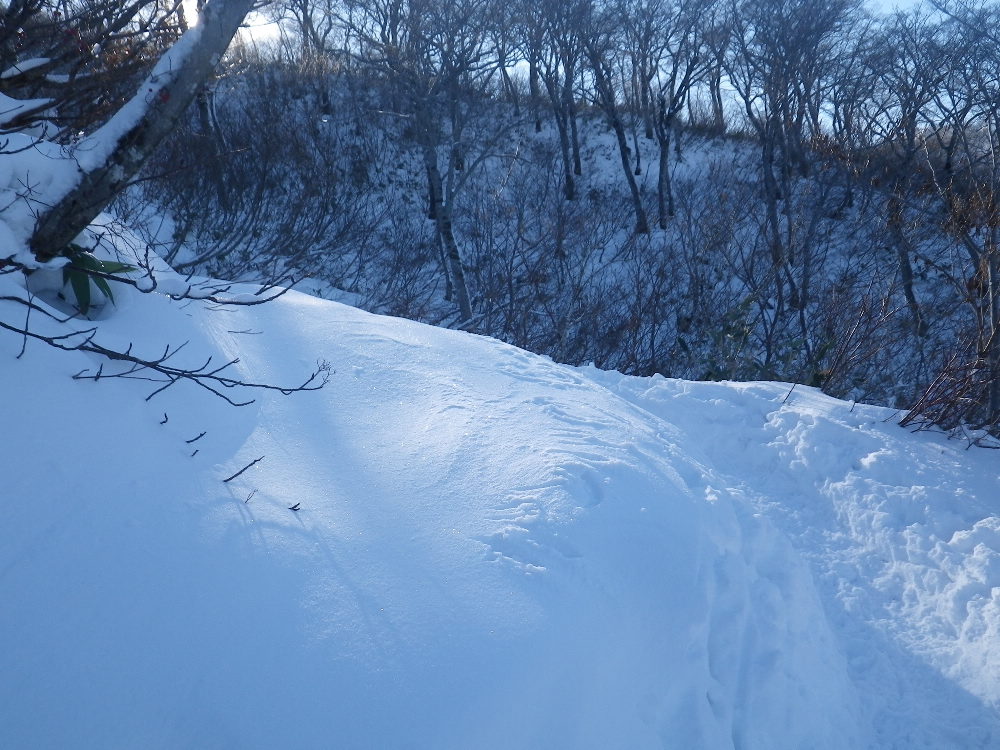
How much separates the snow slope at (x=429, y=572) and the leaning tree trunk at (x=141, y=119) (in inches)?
18.2

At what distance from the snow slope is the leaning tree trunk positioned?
1.52 feet

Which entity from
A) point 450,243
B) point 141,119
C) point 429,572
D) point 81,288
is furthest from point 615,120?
Result: point 429,572

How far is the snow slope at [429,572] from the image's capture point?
2180mm

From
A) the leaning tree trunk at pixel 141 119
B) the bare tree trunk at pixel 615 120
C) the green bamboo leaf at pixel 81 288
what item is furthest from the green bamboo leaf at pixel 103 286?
the bare tree trunk at pixel 615 120

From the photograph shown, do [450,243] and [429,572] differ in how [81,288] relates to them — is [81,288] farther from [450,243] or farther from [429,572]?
[450,243]

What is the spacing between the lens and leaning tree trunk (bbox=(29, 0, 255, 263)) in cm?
330

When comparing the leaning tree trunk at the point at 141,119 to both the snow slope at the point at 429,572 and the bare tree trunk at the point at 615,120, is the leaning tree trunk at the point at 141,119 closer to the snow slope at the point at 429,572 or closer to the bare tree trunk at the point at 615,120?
the snow slope at the point at 429,572

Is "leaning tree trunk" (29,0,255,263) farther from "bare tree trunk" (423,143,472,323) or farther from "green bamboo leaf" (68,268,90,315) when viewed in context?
"bare tree trunk" (423,143,472,323)

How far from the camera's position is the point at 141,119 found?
10.9 feet

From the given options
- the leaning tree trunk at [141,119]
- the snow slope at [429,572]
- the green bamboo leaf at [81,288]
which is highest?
the leaning tree trunk at [141,119]

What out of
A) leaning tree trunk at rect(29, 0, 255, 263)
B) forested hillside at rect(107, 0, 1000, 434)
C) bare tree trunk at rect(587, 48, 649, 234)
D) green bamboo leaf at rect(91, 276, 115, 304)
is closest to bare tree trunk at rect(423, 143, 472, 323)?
forested hillside at rect(107, 0, 1000, 434)

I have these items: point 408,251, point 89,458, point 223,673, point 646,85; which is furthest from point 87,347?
point 646,85

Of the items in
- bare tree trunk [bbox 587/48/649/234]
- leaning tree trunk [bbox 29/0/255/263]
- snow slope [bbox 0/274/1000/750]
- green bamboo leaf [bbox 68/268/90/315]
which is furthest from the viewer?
bare tree trunk [bbox 587/48/649/234]

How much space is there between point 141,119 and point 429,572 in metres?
2.57
